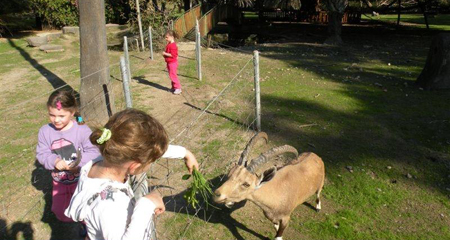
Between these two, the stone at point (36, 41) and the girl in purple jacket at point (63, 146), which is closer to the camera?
the girl in purple jacket at point (63, 146)

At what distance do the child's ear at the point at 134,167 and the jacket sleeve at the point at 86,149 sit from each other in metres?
1.55

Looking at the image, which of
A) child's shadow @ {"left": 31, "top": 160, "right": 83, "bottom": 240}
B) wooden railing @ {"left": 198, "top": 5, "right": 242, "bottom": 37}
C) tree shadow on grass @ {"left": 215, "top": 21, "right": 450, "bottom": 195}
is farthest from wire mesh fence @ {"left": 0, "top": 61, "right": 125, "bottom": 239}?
wooden railing @ {"left": 198, "top": 5, "right": 242, "bottom": 37}

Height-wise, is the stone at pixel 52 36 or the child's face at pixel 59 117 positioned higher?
the child's face at pixel 59 117

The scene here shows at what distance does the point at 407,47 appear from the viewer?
51.1 feet

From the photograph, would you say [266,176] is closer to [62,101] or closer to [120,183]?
[120,183]

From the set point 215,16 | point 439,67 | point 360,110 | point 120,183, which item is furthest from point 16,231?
point 215,16

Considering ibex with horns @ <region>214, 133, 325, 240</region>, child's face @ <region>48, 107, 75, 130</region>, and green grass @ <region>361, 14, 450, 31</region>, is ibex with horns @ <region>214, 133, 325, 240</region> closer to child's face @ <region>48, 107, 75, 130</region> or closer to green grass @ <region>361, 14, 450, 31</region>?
child's face @ <region>48, 107, 75, 130</region>

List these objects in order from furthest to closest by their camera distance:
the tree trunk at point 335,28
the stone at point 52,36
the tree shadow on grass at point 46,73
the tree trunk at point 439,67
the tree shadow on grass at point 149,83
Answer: the stone at point 52,36, the tree trunk at point 335,28, the tree shadow on grass at point 46,73, the tree shadow on grass at point 149,83, the tree trunk at point 439,67

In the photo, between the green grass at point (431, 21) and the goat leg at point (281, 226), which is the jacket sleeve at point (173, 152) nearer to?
the goat leg at point (281, 226)

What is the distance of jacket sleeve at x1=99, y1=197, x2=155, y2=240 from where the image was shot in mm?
1697

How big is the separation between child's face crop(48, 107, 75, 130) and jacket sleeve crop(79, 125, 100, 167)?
188 mm

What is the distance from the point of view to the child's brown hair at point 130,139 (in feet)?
5.82

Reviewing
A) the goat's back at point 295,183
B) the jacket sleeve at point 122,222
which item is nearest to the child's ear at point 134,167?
the jacket sleeve at point 122,222

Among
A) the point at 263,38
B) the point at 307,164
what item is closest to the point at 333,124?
the point at 307,164
